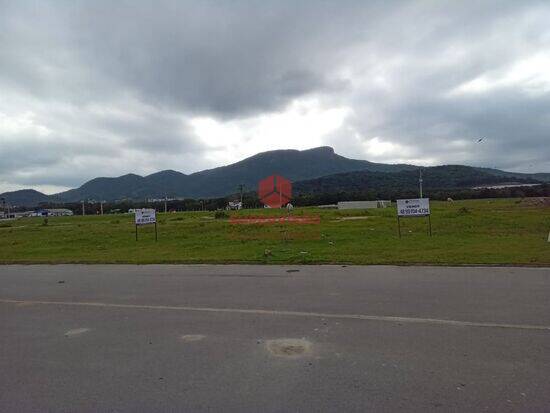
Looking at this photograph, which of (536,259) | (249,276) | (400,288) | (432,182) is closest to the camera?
(400,288)

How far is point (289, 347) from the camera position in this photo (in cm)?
521

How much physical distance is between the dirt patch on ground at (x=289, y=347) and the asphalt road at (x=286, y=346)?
23 mm

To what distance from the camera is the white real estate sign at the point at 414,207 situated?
18.9 meters

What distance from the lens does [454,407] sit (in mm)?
3633

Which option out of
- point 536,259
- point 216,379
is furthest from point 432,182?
point 216,379

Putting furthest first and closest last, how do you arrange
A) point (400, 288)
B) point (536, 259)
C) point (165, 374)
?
point (536, 259), point (400, 288), point (165, 374)

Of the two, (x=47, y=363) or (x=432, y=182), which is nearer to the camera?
(x=47, y=363)

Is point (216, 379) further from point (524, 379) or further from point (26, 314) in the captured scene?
point (26, 314)

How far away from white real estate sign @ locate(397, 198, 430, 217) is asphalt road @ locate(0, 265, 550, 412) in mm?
9250

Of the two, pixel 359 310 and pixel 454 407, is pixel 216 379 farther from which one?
pixel 359 310

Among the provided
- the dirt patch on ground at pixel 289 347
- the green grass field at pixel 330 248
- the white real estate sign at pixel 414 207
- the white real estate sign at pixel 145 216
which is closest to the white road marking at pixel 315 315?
the dirt patch on ground at pixel 289 347

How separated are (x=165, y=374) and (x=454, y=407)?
2.66 meters

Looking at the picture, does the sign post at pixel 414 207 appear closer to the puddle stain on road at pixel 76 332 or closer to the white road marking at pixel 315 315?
the white road marking at pixel 315 315

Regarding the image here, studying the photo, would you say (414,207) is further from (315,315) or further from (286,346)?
(286,346)
